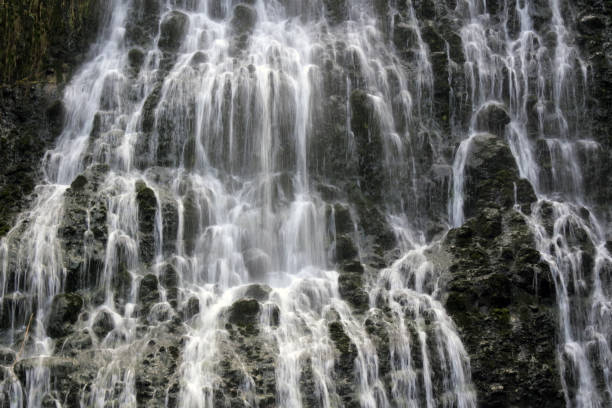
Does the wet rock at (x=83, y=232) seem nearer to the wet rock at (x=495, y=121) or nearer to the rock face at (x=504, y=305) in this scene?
the rock face at (x=504, y=305)

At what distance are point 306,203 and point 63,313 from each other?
6.95m

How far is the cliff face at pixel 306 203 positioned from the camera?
15672mm

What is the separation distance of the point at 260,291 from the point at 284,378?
2461 mm

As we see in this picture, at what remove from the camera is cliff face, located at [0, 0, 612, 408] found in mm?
15672

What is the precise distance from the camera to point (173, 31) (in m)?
24.1

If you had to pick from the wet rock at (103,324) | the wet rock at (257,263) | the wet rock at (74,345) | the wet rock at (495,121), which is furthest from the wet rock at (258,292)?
the wet rock at (495,121)

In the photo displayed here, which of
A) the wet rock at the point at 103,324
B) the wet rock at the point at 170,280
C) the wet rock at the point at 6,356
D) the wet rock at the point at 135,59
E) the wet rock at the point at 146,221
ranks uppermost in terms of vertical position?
the wet rock at the point at 135,59

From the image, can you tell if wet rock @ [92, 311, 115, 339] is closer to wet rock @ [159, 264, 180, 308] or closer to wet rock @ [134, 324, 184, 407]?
wet rock @ [134, 324, 184, 407]

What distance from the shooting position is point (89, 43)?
953 inches

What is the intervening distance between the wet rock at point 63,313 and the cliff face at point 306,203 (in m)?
0.06

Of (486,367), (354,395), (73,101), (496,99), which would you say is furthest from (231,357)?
(496,99)

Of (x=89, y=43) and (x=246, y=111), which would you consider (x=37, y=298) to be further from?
(x=89, y=43)

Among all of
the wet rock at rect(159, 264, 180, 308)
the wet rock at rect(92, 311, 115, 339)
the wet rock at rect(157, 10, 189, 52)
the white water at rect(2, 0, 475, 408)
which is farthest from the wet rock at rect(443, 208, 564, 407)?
the wet rock at rect(157, 10, 189, 52)

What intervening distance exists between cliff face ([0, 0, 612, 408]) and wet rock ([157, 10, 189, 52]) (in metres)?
0.07
